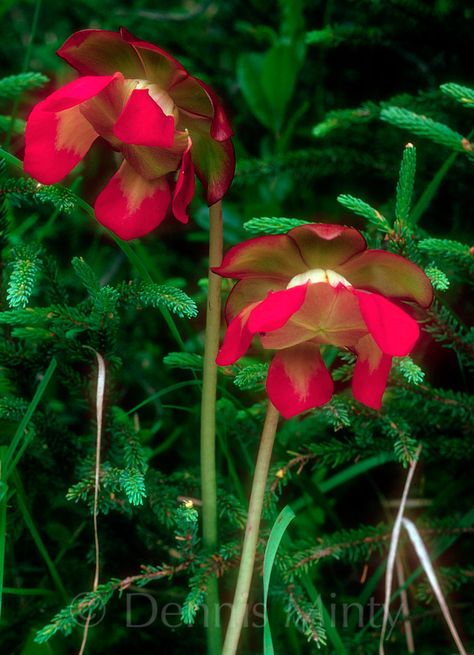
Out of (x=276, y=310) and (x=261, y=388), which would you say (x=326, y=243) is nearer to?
(x=276, y=310)

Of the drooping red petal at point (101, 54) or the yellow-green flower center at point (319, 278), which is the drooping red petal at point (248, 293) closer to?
the yellow-green flower center at point (319, 278)

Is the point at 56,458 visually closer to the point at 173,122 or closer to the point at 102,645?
the point at 102,645

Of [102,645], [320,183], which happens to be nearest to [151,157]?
[102,645]

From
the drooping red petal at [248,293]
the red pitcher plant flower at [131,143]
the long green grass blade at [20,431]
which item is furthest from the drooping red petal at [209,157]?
the long green grass blade at [20,431]

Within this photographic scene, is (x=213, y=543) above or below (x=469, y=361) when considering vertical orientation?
below

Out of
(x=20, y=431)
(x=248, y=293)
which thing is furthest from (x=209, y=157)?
(x=20, y=431)

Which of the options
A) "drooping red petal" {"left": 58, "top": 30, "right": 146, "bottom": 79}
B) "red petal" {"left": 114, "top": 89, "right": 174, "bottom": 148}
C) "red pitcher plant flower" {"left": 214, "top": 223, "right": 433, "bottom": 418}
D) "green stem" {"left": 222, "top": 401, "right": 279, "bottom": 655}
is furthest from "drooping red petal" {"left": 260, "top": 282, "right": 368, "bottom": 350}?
"drooping red petal" {"left": 58, "top": 30, "right": 146, "bottom": 79}
